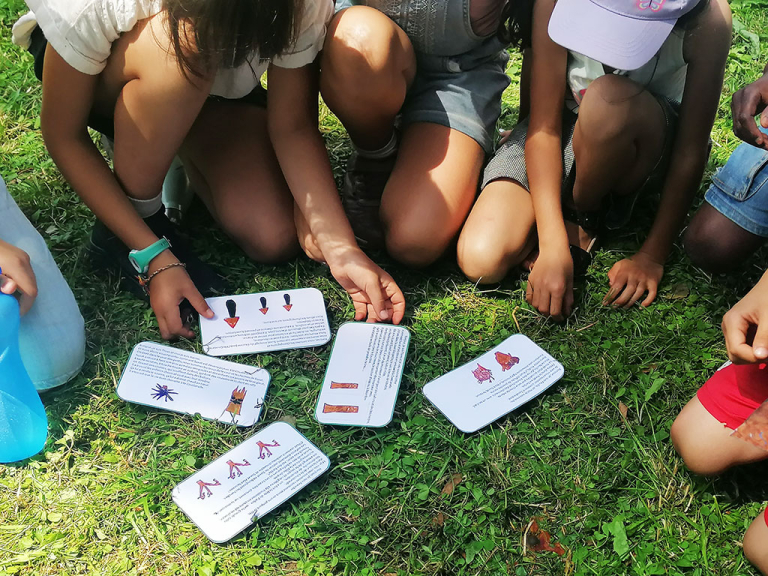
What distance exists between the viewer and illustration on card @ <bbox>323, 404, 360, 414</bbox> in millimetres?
1760

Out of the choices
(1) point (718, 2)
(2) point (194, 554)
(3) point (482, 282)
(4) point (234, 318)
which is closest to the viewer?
(2) point (194, 554)

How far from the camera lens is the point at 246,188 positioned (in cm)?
214

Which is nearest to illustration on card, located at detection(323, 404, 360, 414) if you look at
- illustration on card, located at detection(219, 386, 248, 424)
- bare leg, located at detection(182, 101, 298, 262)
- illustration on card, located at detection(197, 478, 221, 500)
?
illustration on card, located at detection(219, 386, 248, 424)

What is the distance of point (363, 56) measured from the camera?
188 centimetres

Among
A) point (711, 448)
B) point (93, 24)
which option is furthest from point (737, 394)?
point (93, 24)

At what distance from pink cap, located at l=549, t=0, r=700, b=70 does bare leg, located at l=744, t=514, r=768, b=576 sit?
1.11 metres

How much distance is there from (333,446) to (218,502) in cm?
30

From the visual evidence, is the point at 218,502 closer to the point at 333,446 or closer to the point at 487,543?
the point at 333,446

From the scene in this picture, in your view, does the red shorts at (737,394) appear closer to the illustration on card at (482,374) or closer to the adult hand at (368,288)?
the illustration on card at (482,374)

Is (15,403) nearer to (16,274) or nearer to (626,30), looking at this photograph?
(16,274)

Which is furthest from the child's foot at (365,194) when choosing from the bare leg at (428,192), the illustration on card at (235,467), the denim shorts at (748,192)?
the denim shorts at (748,192)

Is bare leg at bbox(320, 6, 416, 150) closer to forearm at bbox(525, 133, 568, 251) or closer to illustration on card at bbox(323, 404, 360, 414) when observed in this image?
forearm at bbox(525, 133, 568, 251)

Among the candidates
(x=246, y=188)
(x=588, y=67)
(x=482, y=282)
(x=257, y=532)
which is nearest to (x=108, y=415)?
(x=257, y=532)

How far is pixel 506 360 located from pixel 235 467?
30.6 inches
